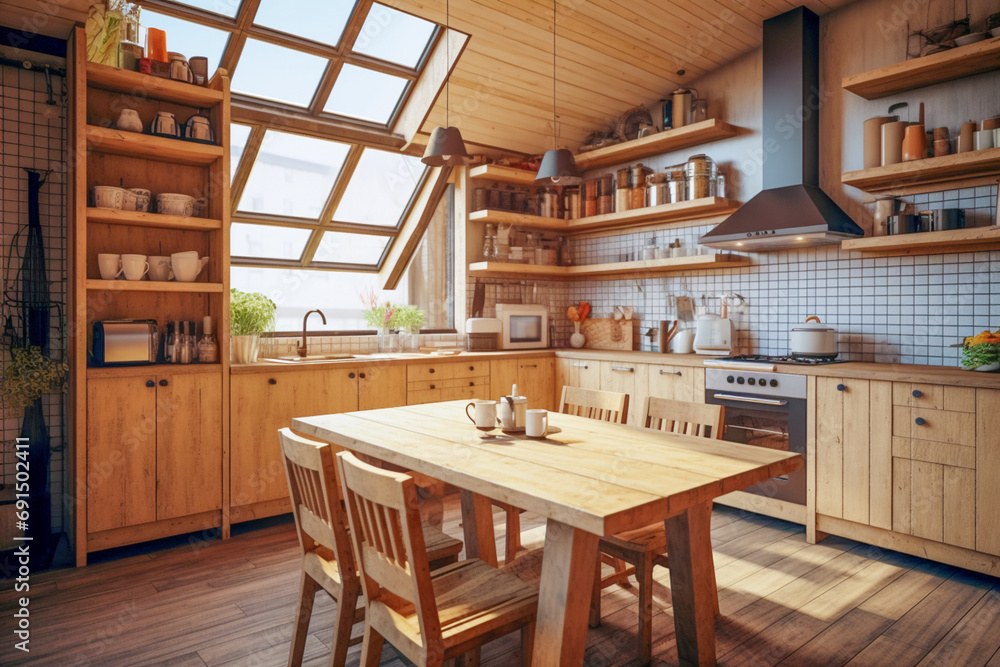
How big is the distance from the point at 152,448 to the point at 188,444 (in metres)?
0.17

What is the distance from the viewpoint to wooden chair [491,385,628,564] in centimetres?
276

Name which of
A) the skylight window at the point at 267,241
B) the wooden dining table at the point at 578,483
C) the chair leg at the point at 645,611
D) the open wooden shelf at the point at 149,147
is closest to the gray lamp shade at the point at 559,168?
the wooden dining table at the point at 578,483

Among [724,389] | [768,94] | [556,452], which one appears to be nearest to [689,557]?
[556,452]

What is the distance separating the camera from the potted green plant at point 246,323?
12.0ft

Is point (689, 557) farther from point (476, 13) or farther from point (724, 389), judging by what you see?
point (476, 13)

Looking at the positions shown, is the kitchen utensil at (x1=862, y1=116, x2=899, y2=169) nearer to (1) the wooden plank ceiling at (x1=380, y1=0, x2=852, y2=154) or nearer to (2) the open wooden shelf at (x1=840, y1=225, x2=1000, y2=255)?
(2) the open wooden shelf at (x1=840, y1=225, x2=1000, y2=255)

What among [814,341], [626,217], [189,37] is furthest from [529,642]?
[189,37]

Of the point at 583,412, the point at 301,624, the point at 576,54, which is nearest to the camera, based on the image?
the point at 301,624

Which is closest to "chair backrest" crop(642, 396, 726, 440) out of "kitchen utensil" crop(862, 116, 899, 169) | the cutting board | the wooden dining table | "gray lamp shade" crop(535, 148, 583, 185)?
the wooden dining table

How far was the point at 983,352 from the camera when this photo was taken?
3014 millimetres

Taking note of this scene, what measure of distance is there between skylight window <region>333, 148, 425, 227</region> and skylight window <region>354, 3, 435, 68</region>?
0.72 meters

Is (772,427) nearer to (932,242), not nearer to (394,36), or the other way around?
(932,242)

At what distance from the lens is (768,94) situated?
13.3 ft

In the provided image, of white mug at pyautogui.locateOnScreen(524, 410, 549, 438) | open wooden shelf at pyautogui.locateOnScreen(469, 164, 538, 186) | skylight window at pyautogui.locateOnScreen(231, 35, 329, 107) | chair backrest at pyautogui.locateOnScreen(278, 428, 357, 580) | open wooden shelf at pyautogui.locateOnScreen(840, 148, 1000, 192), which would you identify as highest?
skylight window at pyautogui.locateOnScreen(231, 35, 329, 107)
